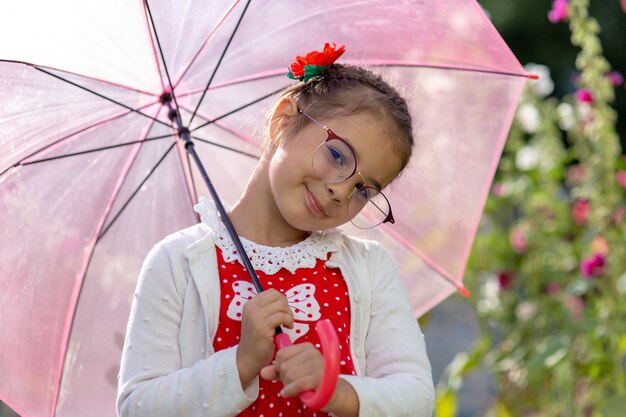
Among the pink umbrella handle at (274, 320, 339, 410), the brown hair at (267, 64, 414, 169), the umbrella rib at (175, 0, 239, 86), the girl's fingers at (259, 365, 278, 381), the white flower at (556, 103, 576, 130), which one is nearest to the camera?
the pink umbrella handle at (274, 320, 339, 410)

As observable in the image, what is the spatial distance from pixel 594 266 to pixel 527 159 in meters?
0.99

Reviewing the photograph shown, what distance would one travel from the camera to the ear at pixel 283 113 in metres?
2.04

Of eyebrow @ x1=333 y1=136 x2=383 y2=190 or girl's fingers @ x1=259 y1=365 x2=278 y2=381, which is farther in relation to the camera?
eyebrow @ x1=333 y1=136 x2=383 y2=190

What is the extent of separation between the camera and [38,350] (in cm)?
228

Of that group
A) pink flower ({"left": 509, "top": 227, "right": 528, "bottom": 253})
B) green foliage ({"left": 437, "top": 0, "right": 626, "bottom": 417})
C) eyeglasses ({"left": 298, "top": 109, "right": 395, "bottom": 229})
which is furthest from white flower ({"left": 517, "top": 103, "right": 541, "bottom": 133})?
eyeglasses ({"left": 298, "top": 109, "right": 395, "bottom": 229})

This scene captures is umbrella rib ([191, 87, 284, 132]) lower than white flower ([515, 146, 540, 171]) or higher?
lower

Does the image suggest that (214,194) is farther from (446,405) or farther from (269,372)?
(446,405)

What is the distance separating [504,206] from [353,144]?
134 inches

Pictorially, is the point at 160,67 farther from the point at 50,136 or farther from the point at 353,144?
the point at 353,144

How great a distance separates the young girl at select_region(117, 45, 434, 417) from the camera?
1.83 metres

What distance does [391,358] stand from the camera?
2.00m

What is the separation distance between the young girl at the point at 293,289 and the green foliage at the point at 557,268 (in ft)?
5.87

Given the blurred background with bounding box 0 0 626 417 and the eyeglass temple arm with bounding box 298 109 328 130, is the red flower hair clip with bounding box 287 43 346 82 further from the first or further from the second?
the blurred background with bounding box 0 0 626 417

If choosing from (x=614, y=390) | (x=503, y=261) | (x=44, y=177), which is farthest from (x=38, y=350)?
(x=503, y=261)
